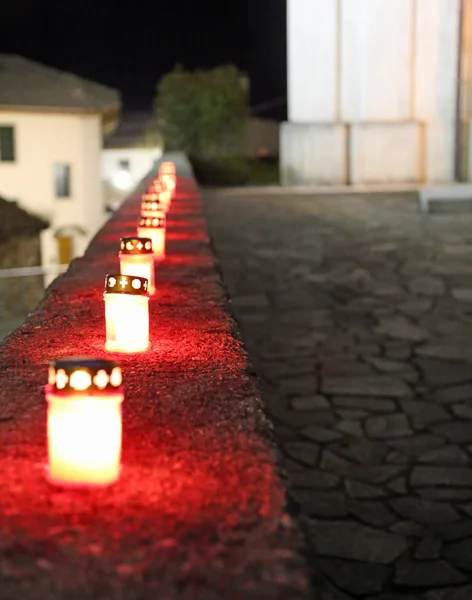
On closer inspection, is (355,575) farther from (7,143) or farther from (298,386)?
(7,143)

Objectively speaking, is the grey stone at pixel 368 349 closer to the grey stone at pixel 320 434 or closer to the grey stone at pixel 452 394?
the grey stone at pixel 452 394

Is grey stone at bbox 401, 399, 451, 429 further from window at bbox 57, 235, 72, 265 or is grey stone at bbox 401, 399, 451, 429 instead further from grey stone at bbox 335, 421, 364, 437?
window at bbox 57, 235, 72, 265

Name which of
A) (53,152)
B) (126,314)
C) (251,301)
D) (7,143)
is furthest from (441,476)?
(53,152)

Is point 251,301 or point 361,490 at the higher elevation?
point 251,301

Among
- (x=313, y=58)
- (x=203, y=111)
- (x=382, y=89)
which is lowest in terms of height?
(x=382, y=89)

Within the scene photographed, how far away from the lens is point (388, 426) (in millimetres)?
4949

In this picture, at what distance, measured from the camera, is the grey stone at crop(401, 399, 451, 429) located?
4973mm

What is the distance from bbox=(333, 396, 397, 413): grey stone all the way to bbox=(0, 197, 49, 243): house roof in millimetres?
22052

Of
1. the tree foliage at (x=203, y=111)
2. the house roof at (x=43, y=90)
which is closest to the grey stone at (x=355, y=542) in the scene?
the house roof at (x=43, y=90)

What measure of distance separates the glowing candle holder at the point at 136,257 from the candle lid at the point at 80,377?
247 cm

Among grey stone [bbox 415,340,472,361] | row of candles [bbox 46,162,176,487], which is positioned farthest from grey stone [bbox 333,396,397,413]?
row of candles [bbox 46,162,176,487]

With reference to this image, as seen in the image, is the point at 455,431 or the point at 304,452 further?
the point at 455,431

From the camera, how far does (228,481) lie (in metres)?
2.32

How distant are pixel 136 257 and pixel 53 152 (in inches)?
1021
